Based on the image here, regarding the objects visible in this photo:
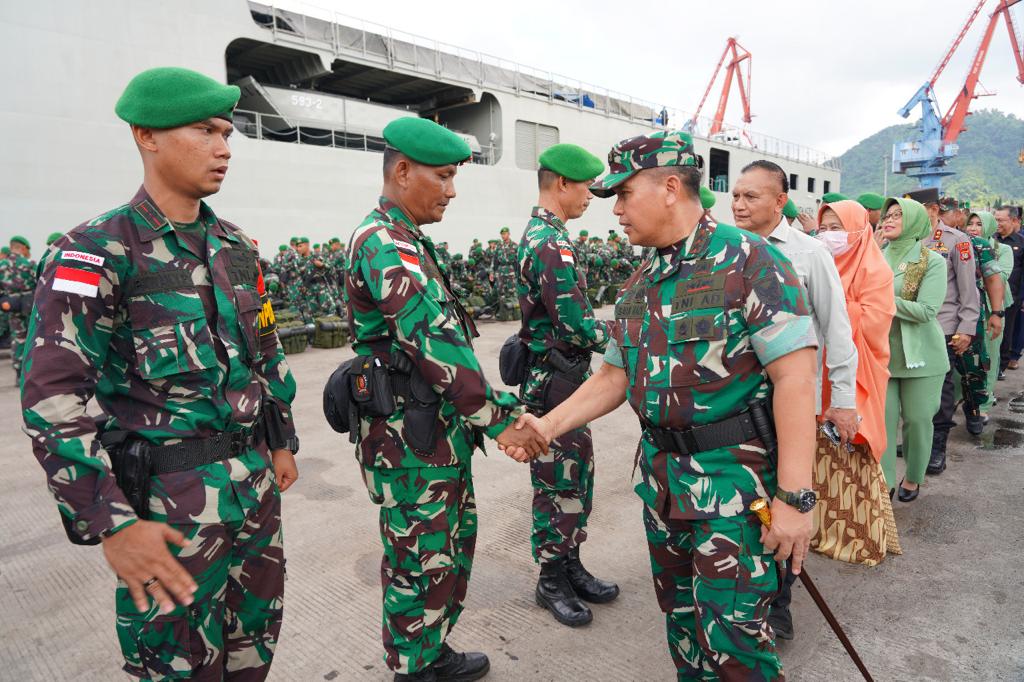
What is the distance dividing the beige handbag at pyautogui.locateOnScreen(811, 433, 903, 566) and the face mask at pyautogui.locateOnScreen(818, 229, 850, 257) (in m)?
0.88

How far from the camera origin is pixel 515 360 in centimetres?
265

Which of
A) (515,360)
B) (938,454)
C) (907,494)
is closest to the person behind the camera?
(515,360)

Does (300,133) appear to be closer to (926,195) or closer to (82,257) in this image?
Answer: (926,195)

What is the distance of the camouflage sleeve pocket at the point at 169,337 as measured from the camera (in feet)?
4.50

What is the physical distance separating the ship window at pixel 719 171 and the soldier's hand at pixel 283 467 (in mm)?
27190

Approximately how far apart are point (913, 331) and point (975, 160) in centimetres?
12467

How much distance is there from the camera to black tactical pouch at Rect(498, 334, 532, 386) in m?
2.65

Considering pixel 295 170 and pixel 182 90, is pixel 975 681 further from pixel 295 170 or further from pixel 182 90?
pixel 295 170

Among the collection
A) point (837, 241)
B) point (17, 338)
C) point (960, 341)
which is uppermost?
point (837, 241)

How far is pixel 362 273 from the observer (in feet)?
5.96

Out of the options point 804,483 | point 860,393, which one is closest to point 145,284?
point 804,483

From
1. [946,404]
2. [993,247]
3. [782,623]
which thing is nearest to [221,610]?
[782,623]

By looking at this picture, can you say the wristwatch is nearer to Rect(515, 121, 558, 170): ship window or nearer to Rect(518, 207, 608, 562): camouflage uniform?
Rect(518, 207, 608, 562): camouflage uniform

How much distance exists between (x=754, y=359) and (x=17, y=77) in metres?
13.7
